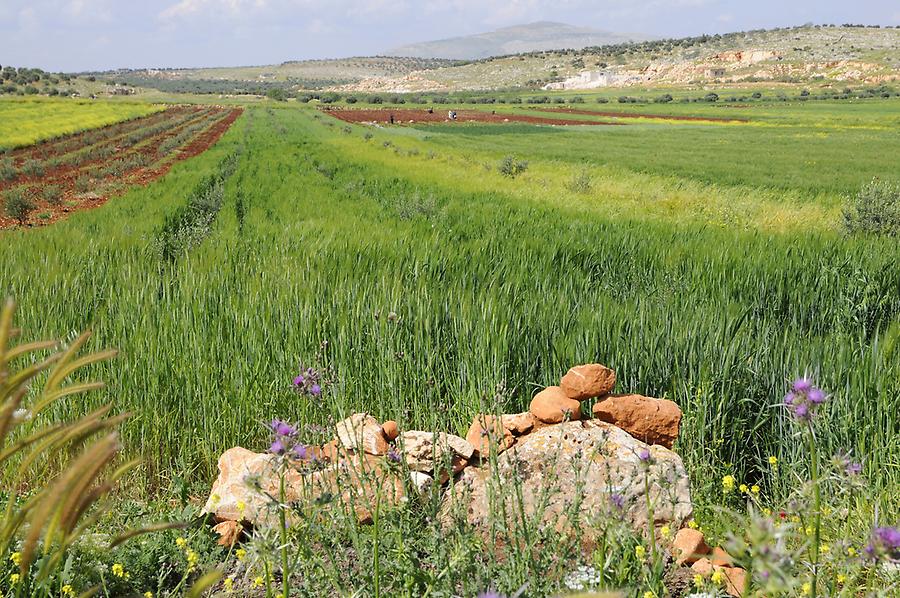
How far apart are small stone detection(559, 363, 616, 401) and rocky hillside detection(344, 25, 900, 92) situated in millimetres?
135266

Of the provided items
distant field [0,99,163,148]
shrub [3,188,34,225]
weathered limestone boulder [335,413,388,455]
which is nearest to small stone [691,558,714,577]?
weathered limestone boulder [335,413,388,455]

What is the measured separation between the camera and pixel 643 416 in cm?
366

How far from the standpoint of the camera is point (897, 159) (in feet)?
96.6

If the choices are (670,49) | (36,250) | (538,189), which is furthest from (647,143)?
(670,49)

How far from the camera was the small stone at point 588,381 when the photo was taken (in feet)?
11.7

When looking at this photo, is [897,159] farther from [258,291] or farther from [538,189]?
[258,291]

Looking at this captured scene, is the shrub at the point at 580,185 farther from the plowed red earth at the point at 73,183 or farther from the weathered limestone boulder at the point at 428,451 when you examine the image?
the weathered limestone boulder at the point at 428,451

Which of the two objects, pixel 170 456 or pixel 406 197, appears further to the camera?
pixel 406 197

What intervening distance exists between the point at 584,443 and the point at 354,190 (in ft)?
42.6

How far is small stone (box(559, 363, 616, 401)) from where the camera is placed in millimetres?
3572

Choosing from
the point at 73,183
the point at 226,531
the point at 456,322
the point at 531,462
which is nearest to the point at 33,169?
the point at 73,183

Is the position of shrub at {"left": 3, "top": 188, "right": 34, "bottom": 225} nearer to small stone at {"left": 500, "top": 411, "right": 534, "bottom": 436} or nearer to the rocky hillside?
small stone at {"left": 500, "top": 411, "right": 534, "bottom": 436}

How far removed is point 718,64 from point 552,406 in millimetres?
168471

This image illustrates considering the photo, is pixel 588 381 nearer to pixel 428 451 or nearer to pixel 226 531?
pixel 428 451
